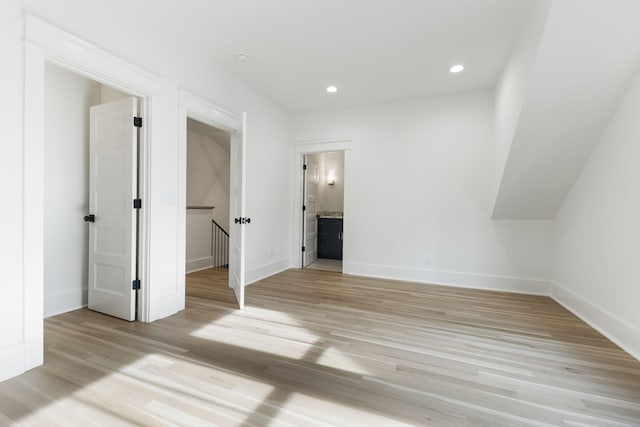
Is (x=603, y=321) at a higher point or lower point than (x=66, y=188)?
lower

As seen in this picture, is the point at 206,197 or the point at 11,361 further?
the point at 206,197

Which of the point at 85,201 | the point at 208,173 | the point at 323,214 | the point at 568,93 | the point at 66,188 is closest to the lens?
the point at 568,93

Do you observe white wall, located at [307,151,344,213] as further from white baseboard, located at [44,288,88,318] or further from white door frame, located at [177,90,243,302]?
white baseboard, located at [44,288,88,318]

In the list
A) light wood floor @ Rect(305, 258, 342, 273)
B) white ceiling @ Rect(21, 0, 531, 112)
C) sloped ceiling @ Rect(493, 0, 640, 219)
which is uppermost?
white ceiling @ Rect(21, 0, 531, 112)

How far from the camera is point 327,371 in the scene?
1.90m

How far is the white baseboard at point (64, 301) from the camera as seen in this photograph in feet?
9.04

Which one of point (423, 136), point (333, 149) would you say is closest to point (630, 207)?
point (423, 136)

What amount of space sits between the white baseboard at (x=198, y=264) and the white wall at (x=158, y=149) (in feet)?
4.67

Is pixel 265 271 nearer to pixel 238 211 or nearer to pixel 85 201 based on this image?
pixel 238 211

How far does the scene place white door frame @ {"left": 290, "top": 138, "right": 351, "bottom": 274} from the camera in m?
4.83

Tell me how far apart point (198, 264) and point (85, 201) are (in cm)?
227

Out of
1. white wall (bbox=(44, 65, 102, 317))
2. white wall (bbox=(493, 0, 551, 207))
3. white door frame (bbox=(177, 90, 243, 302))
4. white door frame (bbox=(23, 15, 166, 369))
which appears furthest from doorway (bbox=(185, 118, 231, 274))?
white wall (bbox=(493, 0, 551, 207))

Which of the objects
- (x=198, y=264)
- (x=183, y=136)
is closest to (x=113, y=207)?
(x=183, y=136)

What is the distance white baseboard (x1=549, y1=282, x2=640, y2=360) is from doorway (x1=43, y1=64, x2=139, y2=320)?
4207mm
